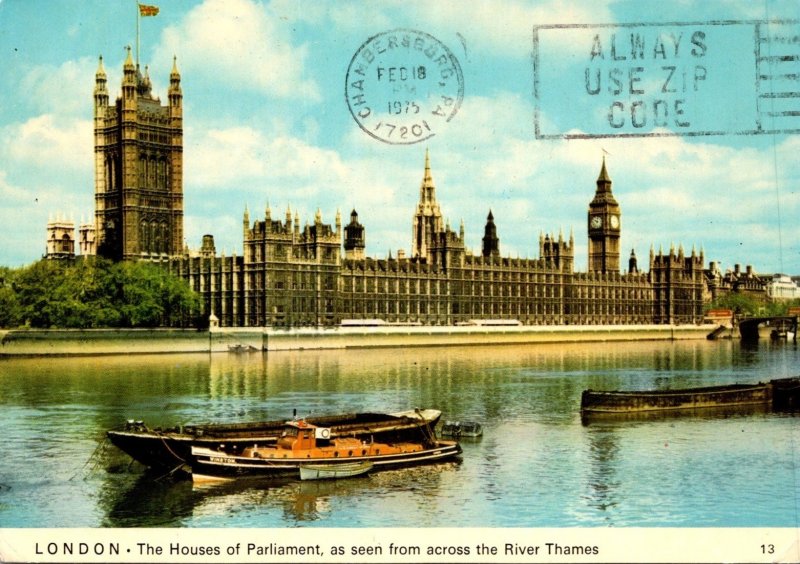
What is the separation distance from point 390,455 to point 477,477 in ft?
8.38

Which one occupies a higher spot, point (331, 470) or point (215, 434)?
point (215, 434)

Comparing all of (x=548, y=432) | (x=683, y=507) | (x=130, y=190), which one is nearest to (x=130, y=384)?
(x=548, y=432)

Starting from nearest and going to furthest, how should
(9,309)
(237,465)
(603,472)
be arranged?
(237,465), (603,472), (9,309)

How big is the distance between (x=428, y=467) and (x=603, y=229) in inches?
4701

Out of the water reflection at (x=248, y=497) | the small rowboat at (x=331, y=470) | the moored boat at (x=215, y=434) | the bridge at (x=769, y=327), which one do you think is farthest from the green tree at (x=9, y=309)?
the bridge at (x=769, y=327)

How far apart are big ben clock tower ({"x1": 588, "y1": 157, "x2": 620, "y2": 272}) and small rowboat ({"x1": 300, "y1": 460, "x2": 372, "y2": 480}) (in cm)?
11893

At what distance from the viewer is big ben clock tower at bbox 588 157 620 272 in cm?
14525

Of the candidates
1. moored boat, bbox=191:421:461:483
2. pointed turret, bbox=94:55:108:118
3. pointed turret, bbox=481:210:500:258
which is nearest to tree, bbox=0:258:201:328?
pointed turret, bbox=94:55:108:118

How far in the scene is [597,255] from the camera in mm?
146375

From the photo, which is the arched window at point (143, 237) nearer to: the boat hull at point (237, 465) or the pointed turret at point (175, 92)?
the pointed turret at point (175, 92)

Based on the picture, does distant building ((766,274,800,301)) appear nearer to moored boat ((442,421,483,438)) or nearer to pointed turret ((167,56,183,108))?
pointed turret ((167,56,183,108))

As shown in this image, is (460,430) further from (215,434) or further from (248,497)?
(248,497)

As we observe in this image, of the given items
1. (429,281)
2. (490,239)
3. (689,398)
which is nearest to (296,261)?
(429,281)

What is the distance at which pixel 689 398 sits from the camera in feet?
141
